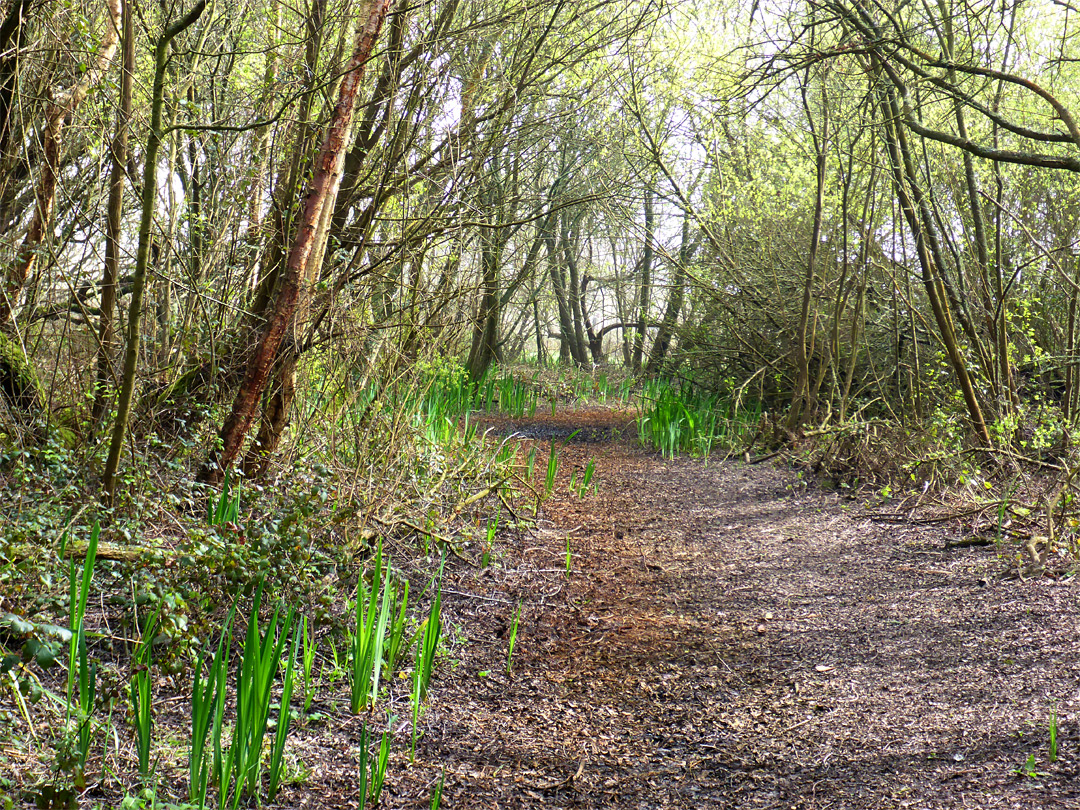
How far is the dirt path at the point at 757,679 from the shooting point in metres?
2.11

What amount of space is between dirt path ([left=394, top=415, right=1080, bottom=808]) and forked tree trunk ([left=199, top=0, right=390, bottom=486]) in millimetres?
1287

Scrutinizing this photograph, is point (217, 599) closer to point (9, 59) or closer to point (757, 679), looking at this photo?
point (757, 679)

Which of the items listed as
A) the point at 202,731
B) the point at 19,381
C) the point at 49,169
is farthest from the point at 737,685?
the point at 49,169

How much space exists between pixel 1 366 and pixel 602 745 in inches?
134

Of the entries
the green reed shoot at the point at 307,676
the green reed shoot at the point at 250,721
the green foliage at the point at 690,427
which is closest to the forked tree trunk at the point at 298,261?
the green reed shoot at the point at 307,676

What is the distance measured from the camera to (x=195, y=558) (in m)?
2.66

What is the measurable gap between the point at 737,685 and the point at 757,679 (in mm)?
86

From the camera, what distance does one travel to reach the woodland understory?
2176 mm

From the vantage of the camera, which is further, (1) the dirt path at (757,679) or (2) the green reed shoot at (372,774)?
(1) the dirt path at (757,679)

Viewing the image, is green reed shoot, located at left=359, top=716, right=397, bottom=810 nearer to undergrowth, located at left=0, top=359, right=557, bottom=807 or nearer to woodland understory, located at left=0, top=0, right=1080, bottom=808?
woodland understory, located at left=0, top=0, right=1080, bottom=808

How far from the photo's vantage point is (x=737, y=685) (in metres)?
2.78

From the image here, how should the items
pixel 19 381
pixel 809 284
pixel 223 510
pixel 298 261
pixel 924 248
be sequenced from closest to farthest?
1. pixel 223 510
2. pixel 298 261
3. pixel 19 381
4. pixel 924 248
5. pixel 809 284

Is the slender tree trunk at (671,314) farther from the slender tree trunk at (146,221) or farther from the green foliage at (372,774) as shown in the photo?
the green foliage at (372,774)

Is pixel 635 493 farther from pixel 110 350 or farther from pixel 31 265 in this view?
pixel 31 265
